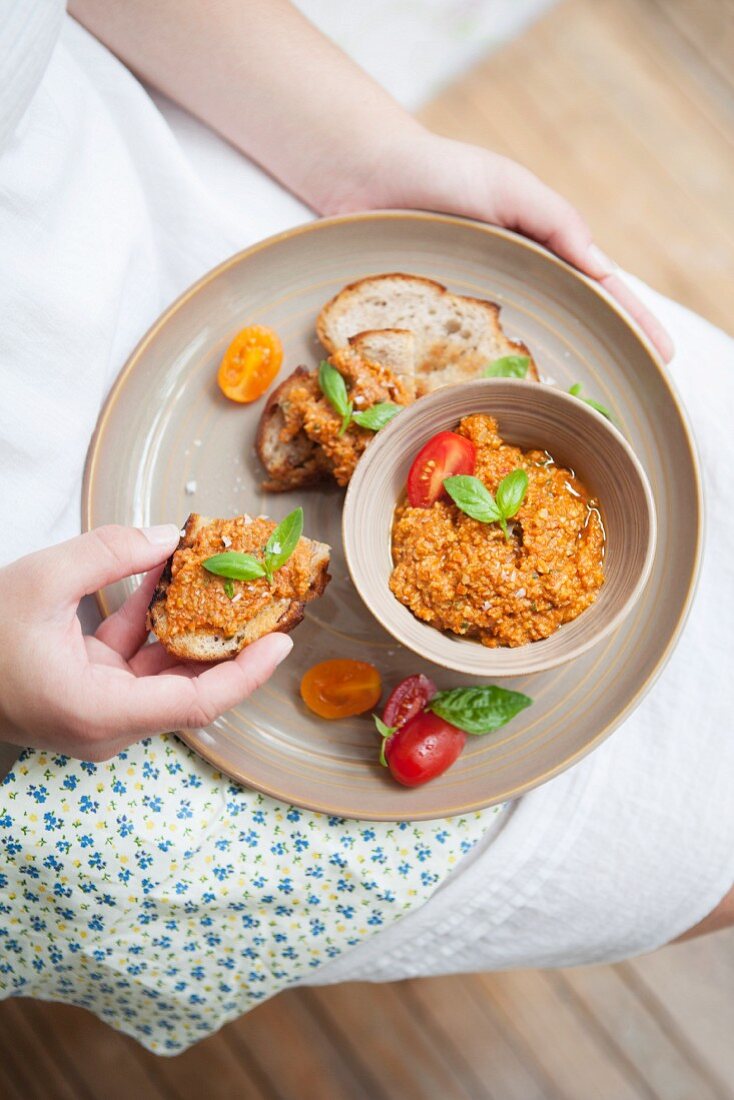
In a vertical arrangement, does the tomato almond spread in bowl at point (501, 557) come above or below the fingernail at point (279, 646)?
above

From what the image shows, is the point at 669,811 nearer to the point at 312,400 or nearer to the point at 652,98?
the point at 312,400

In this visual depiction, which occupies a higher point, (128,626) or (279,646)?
(279,646)

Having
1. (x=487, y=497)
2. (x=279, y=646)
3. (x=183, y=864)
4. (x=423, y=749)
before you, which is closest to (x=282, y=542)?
(x=279, y=646)

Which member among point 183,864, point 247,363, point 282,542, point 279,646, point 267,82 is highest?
point 267,82

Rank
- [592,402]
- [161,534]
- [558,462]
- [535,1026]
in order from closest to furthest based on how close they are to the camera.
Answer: [161,534], [558,462], [592,402], [535,1026]

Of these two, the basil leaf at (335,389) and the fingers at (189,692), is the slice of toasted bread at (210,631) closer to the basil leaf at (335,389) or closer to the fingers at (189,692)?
the fingers at (189,692)

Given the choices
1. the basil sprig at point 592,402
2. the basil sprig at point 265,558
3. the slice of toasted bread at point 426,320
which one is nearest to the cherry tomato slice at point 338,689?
the basil sprig at point 265,558

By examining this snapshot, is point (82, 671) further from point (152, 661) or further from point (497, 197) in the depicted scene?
point (497, 197)

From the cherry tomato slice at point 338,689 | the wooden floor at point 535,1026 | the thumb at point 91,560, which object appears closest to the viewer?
the thumb at point 91,560
